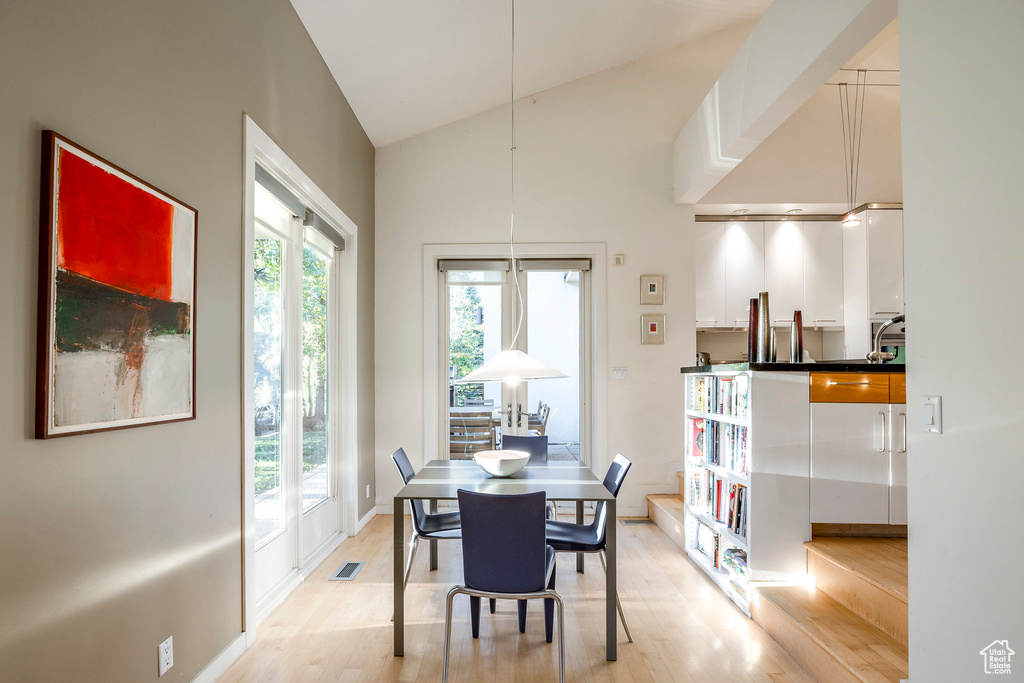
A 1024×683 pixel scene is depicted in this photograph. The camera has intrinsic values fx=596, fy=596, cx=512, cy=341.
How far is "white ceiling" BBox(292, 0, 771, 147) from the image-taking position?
3.64 m

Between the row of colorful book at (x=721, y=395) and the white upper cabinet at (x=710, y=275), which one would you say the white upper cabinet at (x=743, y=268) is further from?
the row of colorful book at (x=721, y=395)

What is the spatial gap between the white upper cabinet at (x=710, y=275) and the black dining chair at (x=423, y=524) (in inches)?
124

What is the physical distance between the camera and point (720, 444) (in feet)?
11.7

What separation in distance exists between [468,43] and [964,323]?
362cm

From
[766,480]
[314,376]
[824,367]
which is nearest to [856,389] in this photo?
[824,367]

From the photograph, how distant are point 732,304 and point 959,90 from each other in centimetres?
394

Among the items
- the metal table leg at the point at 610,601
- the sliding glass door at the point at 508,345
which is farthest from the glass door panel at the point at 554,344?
the metal table leg at the point at 610,601

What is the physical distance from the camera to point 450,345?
5.52 meters

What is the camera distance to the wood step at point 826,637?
2.16 m

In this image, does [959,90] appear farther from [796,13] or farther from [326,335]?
[326,335]

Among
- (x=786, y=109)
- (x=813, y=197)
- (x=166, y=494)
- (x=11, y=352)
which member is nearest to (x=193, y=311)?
(x=166, y=494)

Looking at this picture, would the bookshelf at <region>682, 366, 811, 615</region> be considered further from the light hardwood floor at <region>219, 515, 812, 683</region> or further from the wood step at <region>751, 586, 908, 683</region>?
the light hardwood floor at <region>219, 515, 812, 683</region>

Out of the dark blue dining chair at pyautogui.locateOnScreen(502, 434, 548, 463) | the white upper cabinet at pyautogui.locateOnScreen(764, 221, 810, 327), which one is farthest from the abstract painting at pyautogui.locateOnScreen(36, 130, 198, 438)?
the white upper cabinet at pyautogui.locateOnScreen(764, 221, 810, 327)

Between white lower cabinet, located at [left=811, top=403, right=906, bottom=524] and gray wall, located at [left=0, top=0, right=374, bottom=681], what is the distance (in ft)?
9.18
